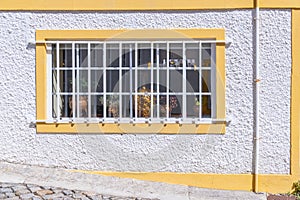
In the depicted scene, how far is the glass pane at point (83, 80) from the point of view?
318 inches

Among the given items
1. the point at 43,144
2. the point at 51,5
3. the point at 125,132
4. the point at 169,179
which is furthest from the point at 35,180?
the point at 51,5

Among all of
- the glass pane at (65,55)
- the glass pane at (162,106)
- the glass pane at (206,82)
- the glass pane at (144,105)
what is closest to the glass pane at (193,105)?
the glass pane at (206,82)

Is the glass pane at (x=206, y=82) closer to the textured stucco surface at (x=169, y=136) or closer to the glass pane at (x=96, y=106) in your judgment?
the textured stucco surface at (x=169, y=136)

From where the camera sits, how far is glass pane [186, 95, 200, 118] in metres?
8.02

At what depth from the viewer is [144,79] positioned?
8.06 meters

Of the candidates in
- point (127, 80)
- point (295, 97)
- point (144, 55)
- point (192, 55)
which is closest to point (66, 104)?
point (127, 80)

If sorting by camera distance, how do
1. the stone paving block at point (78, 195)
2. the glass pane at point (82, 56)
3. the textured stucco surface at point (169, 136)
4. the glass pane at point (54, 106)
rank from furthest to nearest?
1. the glass pane at point (54, 106)
2. the glass pane at point (82, 56)
3. the textured stucco surface at point (169, 136)
4. the stone paving block at point (78, 195)

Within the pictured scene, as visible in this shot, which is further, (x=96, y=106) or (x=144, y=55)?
(x=96, y=106)

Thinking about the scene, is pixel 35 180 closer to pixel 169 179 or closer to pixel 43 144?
pixel 43 144

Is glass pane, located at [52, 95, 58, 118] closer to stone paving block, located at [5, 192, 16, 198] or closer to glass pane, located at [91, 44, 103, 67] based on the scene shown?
glass pane, located at [91, 44, 103, 67]

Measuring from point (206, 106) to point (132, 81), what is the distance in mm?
1396

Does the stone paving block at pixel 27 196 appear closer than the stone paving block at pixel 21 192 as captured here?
Yes

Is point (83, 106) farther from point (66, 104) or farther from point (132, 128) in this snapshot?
point (132, 128)

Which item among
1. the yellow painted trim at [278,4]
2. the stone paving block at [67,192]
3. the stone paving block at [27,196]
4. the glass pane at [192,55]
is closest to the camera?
the stone paving block at [27,196]
